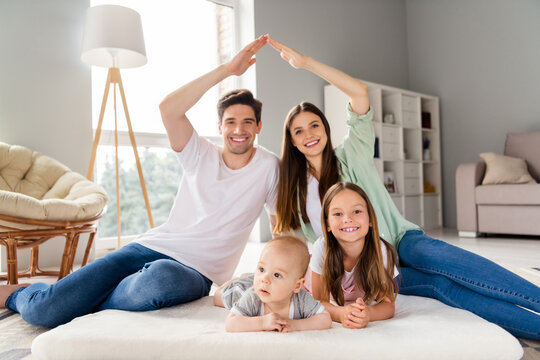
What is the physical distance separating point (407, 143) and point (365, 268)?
4.16 metres

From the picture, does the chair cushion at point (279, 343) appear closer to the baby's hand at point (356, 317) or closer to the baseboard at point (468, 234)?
the baby's hand at point (356, 317)

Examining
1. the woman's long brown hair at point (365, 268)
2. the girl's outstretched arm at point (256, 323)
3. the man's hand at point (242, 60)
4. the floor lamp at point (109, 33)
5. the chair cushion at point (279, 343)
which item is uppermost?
the floor lamp at point (109, 33)

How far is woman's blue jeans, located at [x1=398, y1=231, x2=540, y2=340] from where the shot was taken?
1248mm

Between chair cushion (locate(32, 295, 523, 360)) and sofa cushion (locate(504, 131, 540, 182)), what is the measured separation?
142 inches

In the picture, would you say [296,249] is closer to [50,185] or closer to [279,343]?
[279,343]

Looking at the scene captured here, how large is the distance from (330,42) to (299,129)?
3.58m

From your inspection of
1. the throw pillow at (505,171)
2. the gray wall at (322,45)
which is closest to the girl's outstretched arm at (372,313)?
the gray wall at (322,45)

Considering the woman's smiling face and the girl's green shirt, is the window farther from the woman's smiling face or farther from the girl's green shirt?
the girl's green shirt

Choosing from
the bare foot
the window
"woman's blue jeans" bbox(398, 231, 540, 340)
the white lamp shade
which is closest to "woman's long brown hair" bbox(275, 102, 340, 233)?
"woman's blue jeans" bbox(398, 231, 540, 340)

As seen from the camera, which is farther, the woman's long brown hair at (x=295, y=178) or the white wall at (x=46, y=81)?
the white wall at (x=46, y=81)

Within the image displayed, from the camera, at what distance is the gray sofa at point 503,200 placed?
376cm

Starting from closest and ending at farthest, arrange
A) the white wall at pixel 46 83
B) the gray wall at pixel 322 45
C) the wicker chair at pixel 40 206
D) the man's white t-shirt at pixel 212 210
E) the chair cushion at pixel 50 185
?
1. the man's white t-shirt at pixel 212 210
2. the wicker chair at pixel 40 206
3. the chair cushion at pixel 50 185
4. the white wall at pixel 46 83
5. the gray wall at pixel 322 45

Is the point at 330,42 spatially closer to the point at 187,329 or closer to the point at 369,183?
the point at 369,183

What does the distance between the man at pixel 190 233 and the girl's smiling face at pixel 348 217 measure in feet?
1.35
